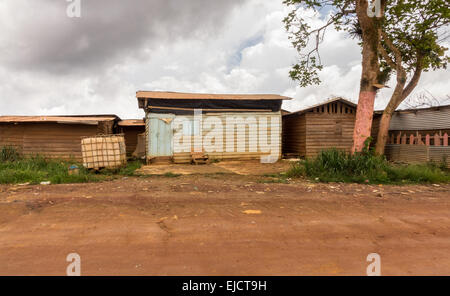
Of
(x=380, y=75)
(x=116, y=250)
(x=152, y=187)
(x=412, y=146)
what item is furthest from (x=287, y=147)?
(x=116, y=250)

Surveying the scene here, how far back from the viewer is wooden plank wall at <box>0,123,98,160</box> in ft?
37.6

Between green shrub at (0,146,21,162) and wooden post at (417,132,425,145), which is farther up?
wooden post at (417,132,425,145)

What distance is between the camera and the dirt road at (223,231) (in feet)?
8.07

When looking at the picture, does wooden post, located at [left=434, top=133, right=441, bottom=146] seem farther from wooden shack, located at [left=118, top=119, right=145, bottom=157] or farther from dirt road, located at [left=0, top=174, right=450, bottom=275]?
wooden shack, located at [left=118, top=119, right=145, bottom=157]

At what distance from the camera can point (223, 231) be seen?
335 centimetres

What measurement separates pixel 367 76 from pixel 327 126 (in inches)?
204

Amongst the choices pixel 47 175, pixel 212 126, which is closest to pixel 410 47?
pixel 212 126

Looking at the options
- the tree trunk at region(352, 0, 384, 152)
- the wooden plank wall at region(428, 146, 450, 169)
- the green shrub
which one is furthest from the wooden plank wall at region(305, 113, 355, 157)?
the green shrub

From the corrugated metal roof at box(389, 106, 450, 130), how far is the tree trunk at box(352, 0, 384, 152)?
4389 mm

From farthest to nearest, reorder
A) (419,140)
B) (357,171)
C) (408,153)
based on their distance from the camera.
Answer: (408,153) < (419,140) < (357,171)

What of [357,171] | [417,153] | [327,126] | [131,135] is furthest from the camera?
A: [131,135]

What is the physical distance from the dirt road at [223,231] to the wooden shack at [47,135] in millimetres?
6333

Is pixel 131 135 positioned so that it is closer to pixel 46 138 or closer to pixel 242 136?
pixel 46 138
